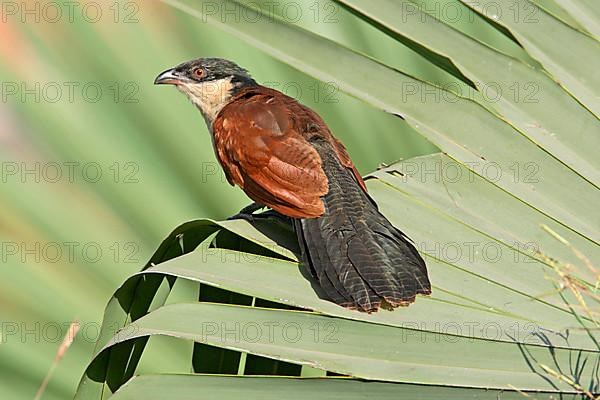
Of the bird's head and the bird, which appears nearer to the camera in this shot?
the bird

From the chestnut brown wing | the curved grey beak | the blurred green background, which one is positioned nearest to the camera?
the blurred green background

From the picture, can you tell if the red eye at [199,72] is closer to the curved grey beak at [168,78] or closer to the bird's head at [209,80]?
the bird's head at [209,80]

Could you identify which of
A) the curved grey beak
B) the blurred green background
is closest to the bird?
the curved grey beak

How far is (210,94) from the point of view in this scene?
2979 mm

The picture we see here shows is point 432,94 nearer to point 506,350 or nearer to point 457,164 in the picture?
point 457,164

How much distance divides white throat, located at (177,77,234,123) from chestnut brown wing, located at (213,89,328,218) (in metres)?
0.20

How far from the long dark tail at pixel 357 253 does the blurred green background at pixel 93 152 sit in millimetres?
387

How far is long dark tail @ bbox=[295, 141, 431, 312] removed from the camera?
177 centimetres

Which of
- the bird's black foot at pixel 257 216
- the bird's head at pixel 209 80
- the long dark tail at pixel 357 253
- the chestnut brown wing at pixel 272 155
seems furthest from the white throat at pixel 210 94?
the long dark tail at pixel 357 253

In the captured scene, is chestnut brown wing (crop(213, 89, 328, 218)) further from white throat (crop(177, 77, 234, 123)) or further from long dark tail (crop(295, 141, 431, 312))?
white throat (crop(177, 77, 234, 123))

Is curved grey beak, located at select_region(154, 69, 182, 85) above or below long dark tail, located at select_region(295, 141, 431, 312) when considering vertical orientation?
above

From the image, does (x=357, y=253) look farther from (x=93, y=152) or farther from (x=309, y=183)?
Answer: (x=93, y=152)

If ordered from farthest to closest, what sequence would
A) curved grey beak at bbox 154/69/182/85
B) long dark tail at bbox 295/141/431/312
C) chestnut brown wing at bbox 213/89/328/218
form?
curved grey beak at bbox 154/69/182/85, chestnut brown wing at bbox 213/89/328/218, long dark tail at bbox 295/141/431/312

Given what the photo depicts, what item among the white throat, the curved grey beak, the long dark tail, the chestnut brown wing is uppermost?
the white throat
